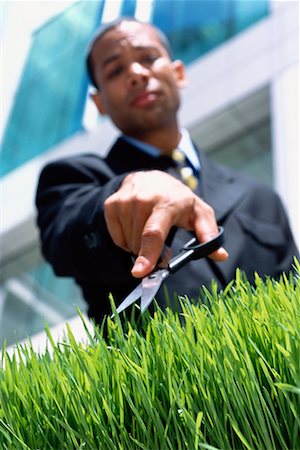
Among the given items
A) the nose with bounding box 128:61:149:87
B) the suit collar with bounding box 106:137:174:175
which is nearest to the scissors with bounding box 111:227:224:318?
the suit collar with bounding box 106:137:174:175

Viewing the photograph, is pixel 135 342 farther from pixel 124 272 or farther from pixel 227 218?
pixel 227 218

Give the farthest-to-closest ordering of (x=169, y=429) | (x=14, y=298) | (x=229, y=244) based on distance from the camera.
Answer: (x=14, y=298) → (x=229, y=244) → (x=169, y=429)

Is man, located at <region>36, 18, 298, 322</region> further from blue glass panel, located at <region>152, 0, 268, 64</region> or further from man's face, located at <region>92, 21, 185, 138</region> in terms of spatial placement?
blue glass panel, located at <region>152, 0, 268, 64</region>

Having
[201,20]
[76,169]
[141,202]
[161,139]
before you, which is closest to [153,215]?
[141,202]

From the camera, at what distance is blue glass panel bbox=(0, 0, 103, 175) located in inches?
282

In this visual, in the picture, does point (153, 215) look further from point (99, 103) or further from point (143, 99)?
point (99, 103)

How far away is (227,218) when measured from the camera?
1.29 metres

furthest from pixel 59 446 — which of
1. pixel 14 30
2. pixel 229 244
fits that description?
pixel 14 30

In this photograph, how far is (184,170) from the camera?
54.1 inches

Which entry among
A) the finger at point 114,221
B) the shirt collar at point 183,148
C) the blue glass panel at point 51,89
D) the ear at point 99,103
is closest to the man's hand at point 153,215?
the finger at point 114,221

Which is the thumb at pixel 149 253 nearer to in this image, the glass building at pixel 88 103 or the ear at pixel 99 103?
the ear at pixel 99 103

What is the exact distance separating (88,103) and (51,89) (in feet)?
2.44

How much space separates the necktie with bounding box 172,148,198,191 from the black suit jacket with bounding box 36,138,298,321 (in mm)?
16

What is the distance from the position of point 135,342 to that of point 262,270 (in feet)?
2.04
